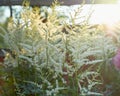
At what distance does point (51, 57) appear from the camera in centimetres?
209

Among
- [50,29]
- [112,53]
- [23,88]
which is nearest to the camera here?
[50,29]

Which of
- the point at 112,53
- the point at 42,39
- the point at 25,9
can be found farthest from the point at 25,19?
the point at 112,53

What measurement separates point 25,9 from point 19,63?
28cm

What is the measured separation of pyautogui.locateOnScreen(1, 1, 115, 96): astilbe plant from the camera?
205 cm

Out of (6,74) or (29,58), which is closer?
(29,58)

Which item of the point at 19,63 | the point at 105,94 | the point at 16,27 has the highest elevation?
the point at 16,27

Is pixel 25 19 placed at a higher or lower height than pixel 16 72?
higher

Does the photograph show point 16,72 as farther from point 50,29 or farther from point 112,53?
point 112,53

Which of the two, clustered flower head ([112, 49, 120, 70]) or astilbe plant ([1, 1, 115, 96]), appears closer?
astilbe plant ([1, 1, 115, 96])

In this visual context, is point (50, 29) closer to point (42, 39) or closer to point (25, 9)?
point (42, 39)

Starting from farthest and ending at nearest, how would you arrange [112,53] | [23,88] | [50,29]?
1. [112,53]
2. [23,88]
3. [50,29]

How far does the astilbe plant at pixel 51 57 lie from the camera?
205cm

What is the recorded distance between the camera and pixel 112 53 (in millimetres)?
2373

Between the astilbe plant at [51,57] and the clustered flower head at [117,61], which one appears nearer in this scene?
the astilbe plant at [51,57]
